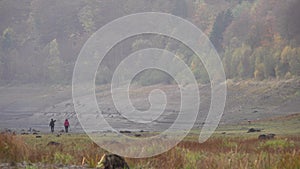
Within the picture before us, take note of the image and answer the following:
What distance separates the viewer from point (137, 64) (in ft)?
422

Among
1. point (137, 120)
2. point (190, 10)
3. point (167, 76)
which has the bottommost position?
point (137, 120)

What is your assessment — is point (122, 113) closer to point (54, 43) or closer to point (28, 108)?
point (28, 108)

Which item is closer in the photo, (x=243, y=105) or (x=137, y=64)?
(x=243, y=105)

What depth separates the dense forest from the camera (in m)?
90.6

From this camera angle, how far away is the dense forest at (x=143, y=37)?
90.6m

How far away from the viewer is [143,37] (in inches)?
5699

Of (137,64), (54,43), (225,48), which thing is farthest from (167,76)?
(54,43)

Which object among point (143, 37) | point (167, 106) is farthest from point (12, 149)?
point (143, 37)

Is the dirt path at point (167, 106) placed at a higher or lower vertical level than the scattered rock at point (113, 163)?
higher

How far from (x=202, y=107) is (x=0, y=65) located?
7696 cm

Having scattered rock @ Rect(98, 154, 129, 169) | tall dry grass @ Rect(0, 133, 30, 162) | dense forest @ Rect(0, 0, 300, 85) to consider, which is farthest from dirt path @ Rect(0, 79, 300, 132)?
scattered rock @ Rect(98, 154, 129, 169)

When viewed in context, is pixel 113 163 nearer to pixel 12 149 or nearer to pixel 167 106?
pixel 12 149

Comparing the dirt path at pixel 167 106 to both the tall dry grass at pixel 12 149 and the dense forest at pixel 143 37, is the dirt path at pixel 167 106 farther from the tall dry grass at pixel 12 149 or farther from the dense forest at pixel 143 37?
the tall dry grass at pixel 12 149

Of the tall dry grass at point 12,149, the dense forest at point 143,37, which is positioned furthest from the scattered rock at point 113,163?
the dense forest at point 143,37
